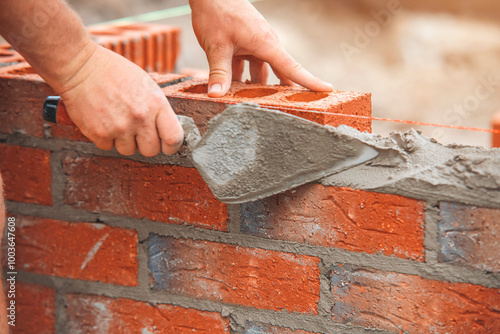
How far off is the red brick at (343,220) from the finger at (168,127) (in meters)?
0.18

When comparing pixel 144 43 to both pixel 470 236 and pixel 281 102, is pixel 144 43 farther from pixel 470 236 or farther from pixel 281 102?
pixel 470 236

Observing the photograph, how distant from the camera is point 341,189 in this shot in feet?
2.92

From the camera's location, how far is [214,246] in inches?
39.7

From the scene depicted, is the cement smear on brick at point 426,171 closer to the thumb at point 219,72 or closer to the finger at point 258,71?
the thumb at point 219,72

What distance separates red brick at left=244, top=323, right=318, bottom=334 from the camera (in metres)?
0.98

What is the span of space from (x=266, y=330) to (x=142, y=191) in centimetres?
36

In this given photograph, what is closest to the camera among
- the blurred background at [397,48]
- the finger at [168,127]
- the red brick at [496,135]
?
the finger at [168,127]

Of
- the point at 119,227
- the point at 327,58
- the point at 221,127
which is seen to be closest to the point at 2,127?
the point at 119,227

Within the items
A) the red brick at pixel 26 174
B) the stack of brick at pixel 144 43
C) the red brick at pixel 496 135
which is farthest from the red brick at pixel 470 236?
the stack of brick at pixel 144 43

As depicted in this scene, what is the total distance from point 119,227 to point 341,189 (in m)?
0.47

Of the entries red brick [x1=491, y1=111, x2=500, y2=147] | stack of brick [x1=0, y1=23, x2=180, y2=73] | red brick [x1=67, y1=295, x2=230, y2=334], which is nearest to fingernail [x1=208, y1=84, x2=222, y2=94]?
red brick [x1=67, y1=295, x2=230, y2=334]

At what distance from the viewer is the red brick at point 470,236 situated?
0.82 metres

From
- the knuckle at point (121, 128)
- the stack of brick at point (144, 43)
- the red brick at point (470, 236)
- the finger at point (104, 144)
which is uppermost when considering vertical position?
the stack of brick at point (144, 43)

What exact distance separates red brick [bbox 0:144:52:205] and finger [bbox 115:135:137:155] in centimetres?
22
